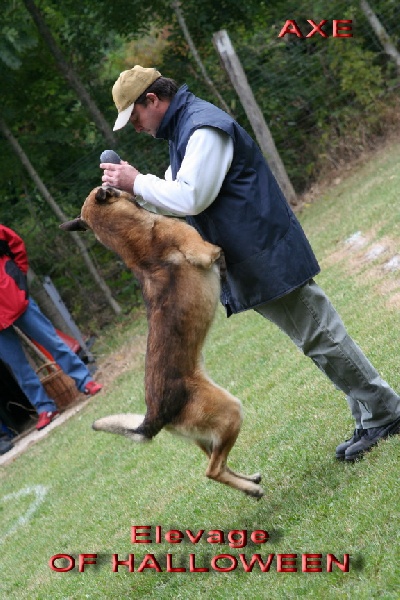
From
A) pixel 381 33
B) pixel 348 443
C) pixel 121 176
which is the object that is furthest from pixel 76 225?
pixel 381 33

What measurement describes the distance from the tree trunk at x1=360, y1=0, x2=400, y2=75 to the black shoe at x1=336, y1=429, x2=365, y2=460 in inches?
460

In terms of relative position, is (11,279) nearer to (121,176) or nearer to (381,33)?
(121,176)

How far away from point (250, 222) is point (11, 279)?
564 centimetres

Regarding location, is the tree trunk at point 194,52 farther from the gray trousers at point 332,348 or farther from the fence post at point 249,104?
the gray trousers at point 332,348

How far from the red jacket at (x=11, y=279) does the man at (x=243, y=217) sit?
515 cm

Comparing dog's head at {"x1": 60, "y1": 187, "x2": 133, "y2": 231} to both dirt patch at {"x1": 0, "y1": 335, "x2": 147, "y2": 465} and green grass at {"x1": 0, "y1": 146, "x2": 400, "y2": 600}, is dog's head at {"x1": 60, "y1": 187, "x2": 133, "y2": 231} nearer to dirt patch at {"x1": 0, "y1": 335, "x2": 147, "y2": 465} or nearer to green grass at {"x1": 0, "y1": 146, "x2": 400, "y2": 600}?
green grass at {"x1": 0, "y1": 146, "x2": 400, "y2": 600}

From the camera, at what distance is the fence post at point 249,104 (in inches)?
555

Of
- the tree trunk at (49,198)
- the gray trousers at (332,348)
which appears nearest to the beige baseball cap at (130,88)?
the gray trousers at (332,348)

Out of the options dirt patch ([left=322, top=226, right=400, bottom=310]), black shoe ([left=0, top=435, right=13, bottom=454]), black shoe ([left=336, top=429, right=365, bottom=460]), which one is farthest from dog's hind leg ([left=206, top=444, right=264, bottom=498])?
black shoe ([left=0, top=435, right=13, bottom=454])

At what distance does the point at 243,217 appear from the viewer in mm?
4340

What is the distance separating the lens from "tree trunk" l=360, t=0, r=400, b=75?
14984 mm

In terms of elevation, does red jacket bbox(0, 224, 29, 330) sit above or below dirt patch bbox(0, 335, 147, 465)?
above

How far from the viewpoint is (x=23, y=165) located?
46.3ft

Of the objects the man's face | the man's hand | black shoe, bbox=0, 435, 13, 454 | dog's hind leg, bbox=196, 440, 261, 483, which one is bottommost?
black shoe, bbox=0, 435, 13, 454
